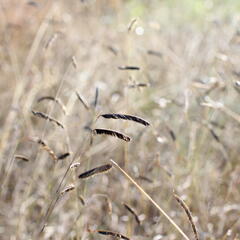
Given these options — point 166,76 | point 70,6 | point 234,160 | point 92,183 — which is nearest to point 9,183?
point 92,183

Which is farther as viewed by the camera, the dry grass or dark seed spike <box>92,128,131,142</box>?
the dry grass

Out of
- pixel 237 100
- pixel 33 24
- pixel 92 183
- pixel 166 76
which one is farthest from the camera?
pixel 33 24

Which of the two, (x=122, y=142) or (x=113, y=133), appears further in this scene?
(x=122, y=142)

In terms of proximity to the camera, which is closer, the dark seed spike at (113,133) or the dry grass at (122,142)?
the dark seed spike at (113,133)

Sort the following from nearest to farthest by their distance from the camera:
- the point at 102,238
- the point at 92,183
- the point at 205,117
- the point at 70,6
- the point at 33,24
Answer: the point at 102,238 → the point at 205,117 → the point at 92,183 → the point at 33,24 → the point at 70,6

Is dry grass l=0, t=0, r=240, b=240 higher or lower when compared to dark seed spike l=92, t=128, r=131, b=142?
lower

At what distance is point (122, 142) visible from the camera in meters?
2.19

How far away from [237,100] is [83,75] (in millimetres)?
880

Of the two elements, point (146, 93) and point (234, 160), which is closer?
point (234, 160)

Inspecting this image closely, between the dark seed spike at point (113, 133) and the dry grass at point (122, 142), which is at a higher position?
the dark seed spike at point (113, 133)

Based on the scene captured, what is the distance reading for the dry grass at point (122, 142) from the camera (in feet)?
5.29

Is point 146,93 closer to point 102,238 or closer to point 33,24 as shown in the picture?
point 102,238

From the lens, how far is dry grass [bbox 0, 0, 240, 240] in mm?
1612

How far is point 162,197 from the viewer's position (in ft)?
6.93
